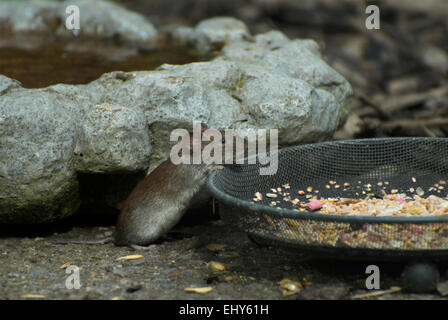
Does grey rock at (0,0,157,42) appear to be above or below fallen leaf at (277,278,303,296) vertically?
above

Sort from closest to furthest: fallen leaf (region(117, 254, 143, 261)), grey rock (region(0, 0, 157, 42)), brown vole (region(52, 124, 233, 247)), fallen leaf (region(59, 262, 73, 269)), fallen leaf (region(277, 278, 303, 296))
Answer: fallen leaf (region(277, 278, 303, 296)) < fallen leaf (region(59, 262, 73, 269)) < fallen leaf (region(117, 254, 143, 261)) < brown vole (region(52, 124, 233, 247)) < grey rock (region(0, 0, 157, 42))

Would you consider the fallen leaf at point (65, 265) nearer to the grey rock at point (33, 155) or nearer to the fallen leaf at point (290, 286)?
the grey rock at point (33, 155)

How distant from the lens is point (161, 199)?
15.0 feet

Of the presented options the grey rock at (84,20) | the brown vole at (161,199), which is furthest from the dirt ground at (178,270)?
the grey rock at (84,20)

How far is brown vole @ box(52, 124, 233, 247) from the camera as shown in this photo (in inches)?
178

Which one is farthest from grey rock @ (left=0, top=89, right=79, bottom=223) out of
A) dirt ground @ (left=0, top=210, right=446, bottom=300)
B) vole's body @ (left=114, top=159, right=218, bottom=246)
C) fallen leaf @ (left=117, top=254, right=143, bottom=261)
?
fallen leaf @ (left=117, top=254, right=143, bottom=261)

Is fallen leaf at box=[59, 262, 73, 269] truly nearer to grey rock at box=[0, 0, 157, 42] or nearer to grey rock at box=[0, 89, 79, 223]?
grey rock at box=[0, 89, 79, 223]

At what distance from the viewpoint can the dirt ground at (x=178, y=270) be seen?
3686mm

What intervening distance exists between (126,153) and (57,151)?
500mm

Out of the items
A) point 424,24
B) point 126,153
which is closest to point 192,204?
point 126,153

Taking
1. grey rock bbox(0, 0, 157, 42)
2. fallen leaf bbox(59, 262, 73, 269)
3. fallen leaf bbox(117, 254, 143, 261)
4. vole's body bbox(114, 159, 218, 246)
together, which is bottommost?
fallen leaf bbox(59, 262, 73, 269)

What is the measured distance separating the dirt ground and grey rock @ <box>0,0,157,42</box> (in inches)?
122

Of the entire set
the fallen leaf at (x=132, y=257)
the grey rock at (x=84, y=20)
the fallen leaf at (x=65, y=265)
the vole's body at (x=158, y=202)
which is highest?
the grey rock at (x=84, y=20)

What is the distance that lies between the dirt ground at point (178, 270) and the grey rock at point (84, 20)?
10.1 feet
